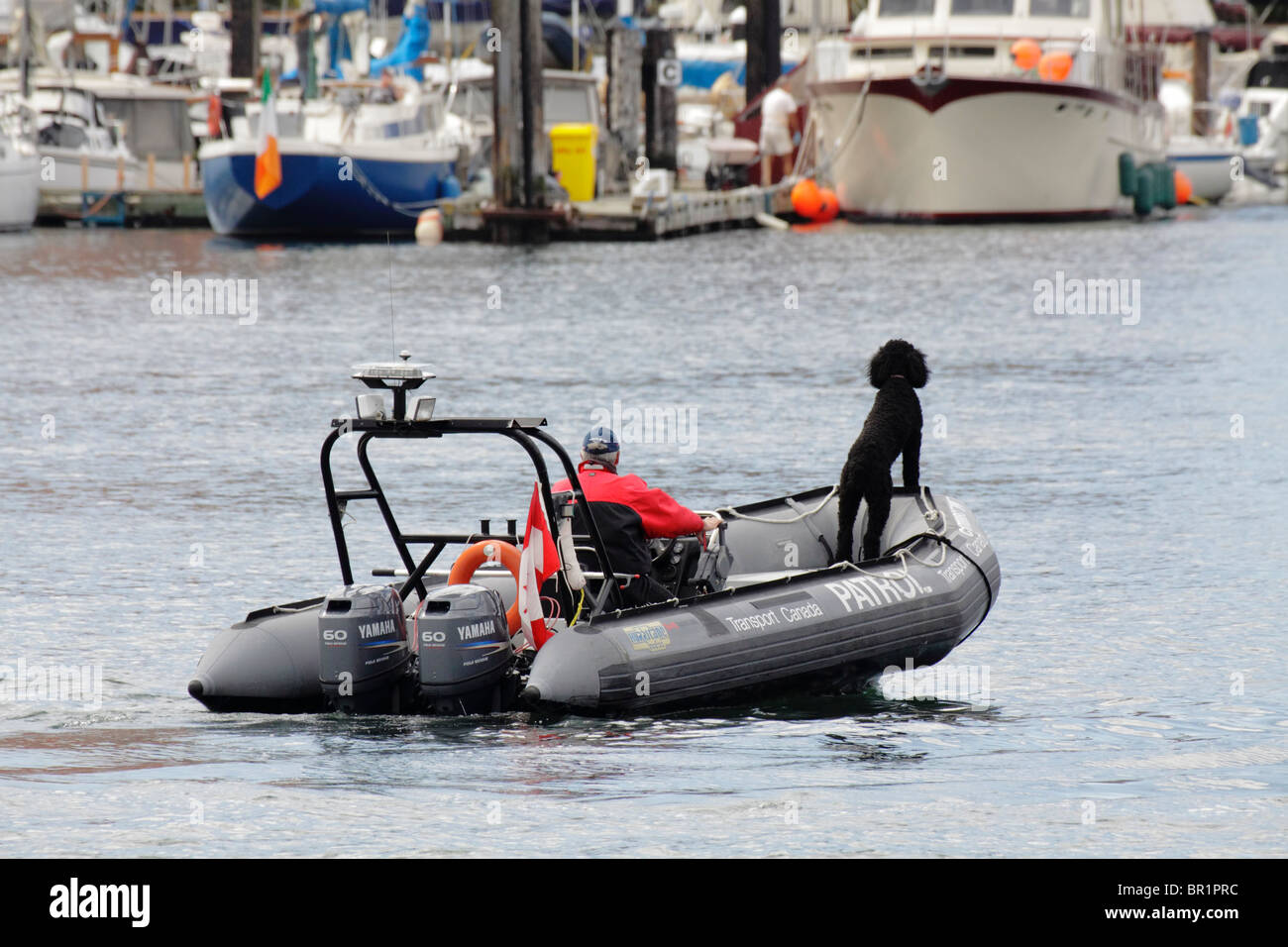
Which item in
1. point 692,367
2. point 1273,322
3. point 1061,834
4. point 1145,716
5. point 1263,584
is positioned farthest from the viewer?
point 1273,322

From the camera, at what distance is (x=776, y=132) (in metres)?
45.4

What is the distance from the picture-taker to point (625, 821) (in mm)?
8195

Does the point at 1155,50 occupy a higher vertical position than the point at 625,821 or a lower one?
higher

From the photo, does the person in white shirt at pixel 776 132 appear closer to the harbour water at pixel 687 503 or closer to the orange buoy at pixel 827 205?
the orange buoy at pixel 827 205

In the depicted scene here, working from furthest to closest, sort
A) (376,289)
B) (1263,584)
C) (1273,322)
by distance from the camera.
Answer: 1. (376,289)
2. (1273,322)
3. (1263,584)

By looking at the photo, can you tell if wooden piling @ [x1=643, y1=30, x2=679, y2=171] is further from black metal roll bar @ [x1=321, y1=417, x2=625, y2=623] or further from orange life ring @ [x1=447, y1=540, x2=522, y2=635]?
orange life ring @ [x1=447, y1=540, x2=522, y2=635]

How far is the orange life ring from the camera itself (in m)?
9.29

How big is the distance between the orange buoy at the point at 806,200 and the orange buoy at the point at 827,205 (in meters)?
0.08

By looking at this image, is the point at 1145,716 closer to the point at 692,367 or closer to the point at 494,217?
the point at 692,367

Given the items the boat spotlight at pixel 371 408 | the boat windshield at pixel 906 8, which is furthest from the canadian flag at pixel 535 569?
the boat windshield at pixel 906 8

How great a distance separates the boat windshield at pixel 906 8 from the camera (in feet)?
136

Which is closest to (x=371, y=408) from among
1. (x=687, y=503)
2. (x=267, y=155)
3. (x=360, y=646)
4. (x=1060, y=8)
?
(x=360, y=646)

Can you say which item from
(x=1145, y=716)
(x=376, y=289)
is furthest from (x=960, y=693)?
(x=376, y=289)

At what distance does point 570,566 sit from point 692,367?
1452cm
